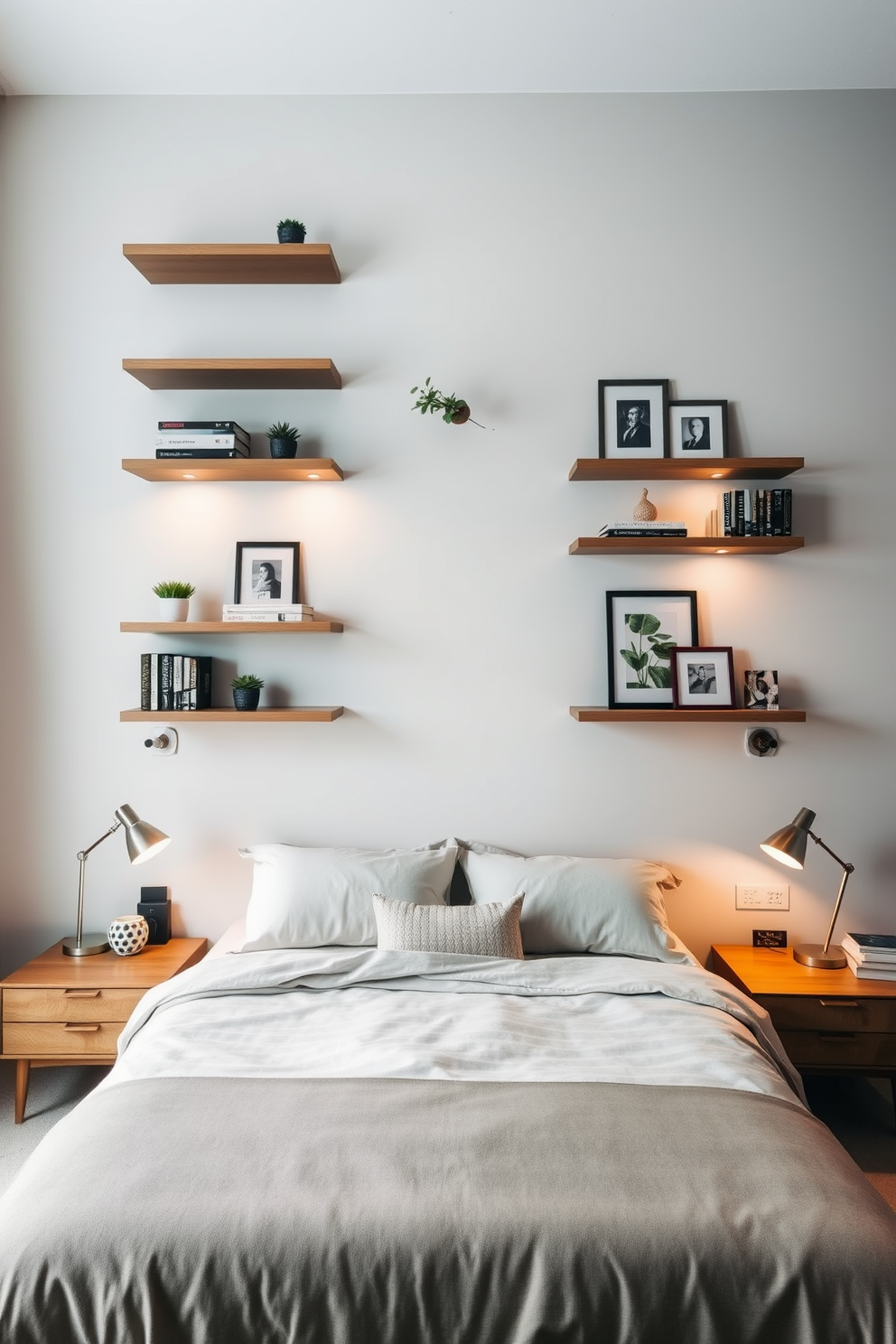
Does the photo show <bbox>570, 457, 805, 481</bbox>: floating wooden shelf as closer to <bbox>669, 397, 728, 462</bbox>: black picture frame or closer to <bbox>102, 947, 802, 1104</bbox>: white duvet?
<bbox>669, 397, 728, 462</bbox>: black picture frame

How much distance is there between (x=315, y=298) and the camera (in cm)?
297

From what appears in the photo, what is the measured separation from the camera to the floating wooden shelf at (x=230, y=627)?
2.76 metres

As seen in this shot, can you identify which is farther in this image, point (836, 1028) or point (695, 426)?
point (695, 426)

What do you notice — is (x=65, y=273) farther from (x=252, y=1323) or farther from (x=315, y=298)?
(x=252, y=1323)

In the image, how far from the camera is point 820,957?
8.97 ft

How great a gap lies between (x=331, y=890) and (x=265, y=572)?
108cm

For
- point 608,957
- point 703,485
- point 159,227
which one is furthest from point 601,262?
point 608,957

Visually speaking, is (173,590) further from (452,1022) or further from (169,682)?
(452,1022)

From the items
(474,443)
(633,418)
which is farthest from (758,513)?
(474,443)

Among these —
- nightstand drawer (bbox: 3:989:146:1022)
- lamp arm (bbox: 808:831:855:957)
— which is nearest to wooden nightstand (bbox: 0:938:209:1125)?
nightstand drawer (bbox: 3:989:146:1022)

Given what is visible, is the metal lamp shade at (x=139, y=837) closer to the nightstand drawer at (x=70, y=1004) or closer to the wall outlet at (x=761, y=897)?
the nightstand drawer at (x=70, y=1004)

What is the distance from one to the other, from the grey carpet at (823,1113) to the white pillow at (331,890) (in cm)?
84

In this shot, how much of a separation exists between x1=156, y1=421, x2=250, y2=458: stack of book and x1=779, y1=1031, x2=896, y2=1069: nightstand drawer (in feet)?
8.02

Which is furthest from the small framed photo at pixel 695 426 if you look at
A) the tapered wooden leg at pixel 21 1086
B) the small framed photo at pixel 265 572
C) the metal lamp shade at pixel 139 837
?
the tapered wooden leg at pixel 21 1086
